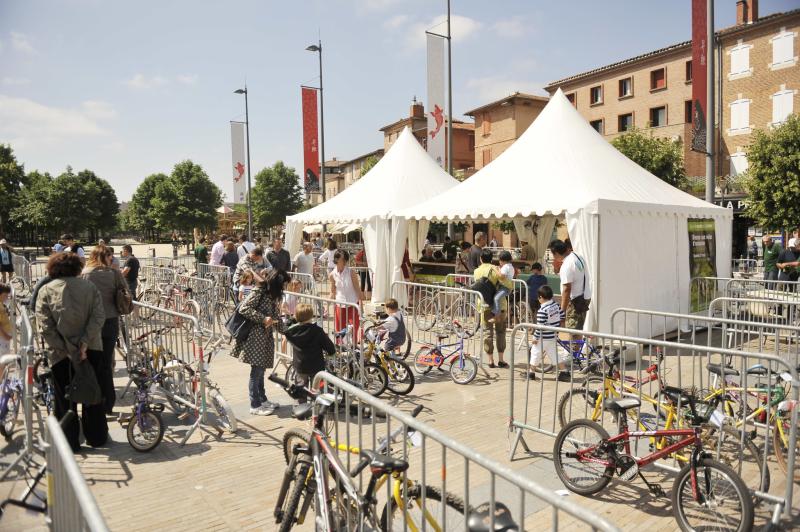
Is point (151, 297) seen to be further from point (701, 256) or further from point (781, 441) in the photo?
point (701, 256)

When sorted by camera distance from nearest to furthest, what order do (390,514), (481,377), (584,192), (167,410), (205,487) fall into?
(390,514) < (205,487) < (167,410) < (481,377) < (584,192)

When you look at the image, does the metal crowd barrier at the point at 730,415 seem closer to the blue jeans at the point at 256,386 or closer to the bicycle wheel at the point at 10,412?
the blue jeans at the point at 256,386

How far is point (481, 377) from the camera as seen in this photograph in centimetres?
755

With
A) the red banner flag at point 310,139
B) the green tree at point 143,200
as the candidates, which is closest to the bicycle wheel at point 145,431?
the red banner flag at point 310,139

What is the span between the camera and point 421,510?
2666mm

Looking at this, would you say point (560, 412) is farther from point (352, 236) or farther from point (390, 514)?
point (352, 236)

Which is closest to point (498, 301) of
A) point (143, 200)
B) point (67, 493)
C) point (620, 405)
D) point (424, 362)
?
point (424, 362)

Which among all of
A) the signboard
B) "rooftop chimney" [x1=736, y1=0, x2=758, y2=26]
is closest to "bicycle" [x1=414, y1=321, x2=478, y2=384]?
the signboard

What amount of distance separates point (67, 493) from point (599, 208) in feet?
27.3

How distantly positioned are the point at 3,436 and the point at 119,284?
5.99ft

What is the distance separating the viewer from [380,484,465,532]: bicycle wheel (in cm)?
279

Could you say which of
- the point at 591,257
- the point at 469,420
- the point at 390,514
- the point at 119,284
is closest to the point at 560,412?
the point at 469,420

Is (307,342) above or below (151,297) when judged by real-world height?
above

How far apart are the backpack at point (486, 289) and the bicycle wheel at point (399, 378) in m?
1.85
